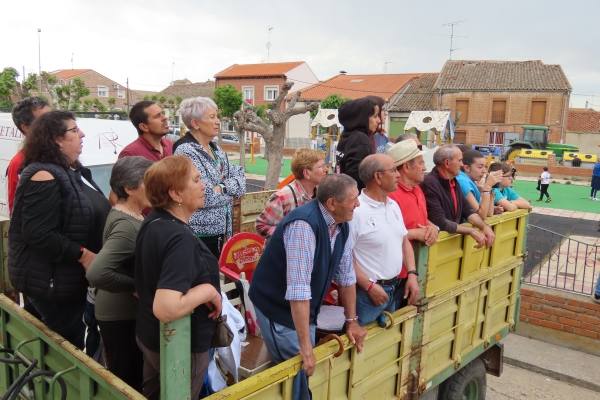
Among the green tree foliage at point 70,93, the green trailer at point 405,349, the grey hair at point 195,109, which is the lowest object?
the green trailer at point 405,349

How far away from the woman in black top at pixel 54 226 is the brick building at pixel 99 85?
58279 millimetres

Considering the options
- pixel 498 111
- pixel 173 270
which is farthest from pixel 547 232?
pixel 498 111

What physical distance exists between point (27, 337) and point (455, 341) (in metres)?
2.73

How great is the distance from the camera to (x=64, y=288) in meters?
2.51

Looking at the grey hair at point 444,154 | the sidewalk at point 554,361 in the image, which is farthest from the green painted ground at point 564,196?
the grey hair at point 444,154

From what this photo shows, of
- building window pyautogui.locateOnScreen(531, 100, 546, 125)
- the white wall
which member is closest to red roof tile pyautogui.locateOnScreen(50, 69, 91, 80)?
the white wall

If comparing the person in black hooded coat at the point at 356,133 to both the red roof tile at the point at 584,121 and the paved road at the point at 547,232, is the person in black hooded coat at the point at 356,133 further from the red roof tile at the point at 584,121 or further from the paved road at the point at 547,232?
the red roof tile at the point at 584,121

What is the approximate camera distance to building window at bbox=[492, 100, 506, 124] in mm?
37500

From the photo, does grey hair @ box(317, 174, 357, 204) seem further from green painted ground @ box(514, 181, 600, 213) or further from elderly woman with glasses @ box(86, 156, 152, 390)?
green painted ground @ box(514, 181, 600, 213)

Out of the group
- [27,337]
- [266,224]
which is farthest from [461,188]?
[27,337]

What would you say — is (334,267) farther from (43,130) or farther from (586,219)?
(586,219)

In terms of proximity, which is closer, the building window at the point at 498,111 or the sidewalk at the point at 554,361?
the sidewalk at the point at 554,361

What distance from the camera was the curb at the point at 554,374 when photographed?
5.23m

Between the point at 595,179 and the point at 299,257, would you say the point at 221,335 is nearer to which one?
the point at 299,257
